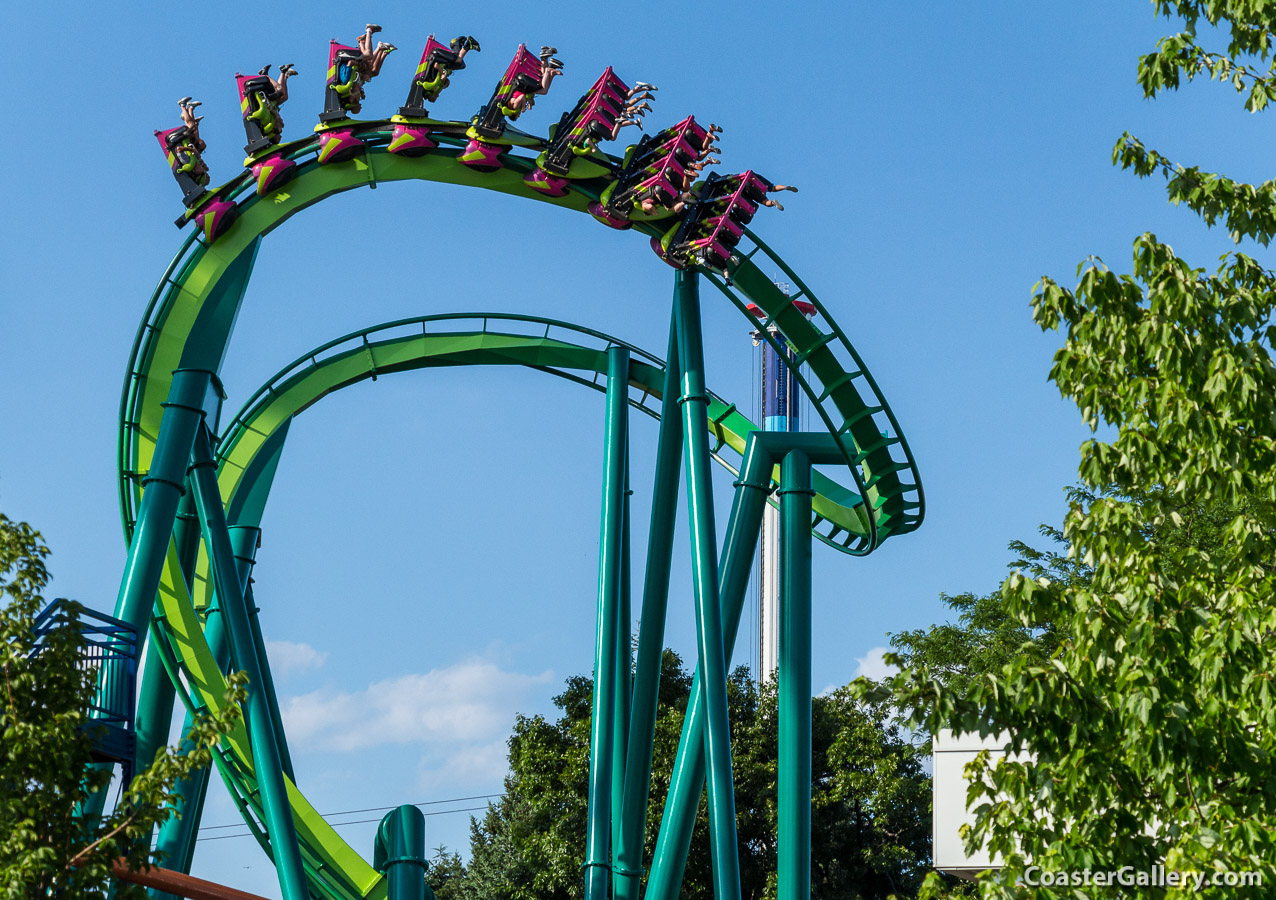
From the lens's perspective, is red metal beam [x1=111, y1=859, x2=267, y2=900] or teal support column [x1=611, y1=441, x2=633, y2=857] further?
teal support column [x1=611, y1=441, x2=633, y2=857]

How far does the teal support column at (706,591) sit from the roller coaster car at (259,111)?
3815mm

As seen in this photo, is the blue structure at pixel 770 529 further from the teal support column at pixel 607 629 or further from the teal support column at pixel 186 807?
the teal support column at pixel 186 807

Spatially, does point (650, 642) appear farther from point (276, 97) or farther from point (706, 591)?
point (276, 97)

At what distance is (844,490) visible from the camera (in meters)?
14.7

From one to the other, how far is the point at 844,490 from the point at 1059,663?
31.6ft

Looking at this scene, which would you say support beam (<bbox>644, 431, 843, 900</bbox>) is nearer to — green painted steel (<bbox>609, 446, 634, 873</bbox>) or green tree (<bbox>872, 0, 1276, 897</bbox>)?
green painted steel (<bbox>609, 446, 634, 873</bbox>)

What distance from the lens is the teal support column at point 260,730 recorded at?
1030 centimetres

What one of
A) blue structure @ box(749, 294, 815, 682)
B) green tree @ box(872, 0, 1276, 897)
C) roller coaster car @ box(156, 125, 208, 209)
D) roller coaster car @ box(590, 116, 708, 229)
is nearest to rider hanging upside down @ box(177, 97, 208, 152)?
roller coaster car @ box(156, 125, 208, 209)

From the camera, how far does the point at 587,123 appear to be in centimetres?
1207

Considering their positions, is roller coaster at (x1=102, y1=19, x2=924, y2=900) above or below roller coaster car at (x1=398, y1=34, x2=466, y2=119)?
below

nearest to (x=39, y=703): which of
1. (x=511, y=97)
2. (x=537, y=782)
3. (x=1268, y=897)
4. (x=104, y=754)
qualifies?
(x=104, y=754)

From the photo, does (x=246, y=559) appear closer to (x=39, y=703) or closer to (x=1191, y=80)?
(x=39, y=703)

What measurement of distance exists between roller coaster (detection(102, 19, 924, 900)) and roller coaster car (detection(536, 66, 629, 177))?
0.06 feet

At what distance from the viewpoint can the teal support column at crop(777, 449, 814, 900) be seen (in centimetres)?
1182
